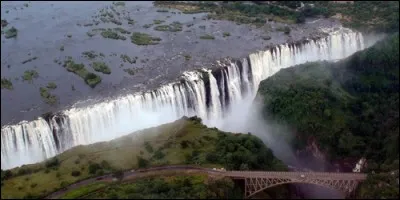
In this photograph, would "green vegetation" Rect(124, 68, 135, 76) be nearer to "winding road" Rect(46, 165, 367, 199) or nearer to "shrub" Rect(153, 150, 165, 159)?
"shrub" Rect(153, 150, 165, 159)

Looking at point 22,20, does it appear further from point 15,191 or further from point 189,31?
point 15,191

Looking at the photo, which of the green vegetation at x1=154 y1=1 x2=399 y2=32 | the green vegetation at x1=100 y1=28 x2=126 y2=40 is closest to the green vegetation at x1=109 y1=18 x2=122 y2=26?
the green vegetation at x1=100 y1=28 x2=126 y2=40

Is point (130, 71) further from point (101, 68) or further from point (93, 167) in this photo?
point (93, 167)

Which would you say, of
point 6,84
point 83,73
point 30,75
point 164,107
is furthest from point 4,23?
point 164,107

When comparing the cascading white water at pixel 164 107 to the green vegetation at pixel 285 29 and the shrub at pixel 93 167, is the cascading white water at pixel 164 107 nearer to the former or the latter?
the green vegetation at pixel 285 29

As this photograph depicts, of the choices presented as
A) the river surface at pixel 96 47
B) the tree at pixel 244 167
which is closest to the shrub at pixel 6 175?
the river surface at pixel 96 47
